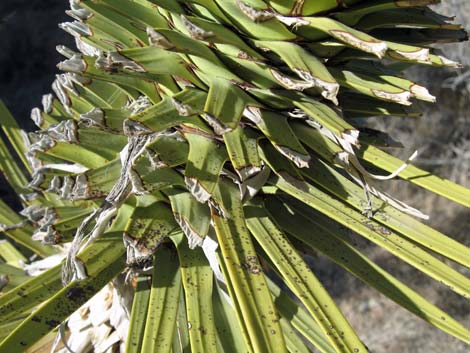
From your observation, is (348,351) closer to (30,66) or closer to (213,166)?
(213,166)

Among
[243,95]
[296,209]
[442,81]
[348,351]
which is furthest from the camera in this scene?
[442,81]

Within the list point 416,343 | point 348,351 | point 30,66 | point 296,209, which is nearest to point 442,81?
point 416,343

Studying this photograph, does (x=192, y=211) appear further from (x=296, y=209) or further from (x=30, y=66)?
(x=30, y=66)

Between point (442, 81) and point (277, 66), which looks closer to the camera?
point (277, 66)

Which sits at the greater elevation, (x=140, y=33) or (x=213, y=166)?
(x=140, y=33)

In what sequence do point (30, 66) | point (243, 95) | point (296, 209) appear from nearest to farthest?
point (243, 95) < point (296, 209) < point (30, 66)

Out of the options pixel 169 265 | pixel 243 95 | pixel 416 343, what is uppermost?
pixel 243 95
